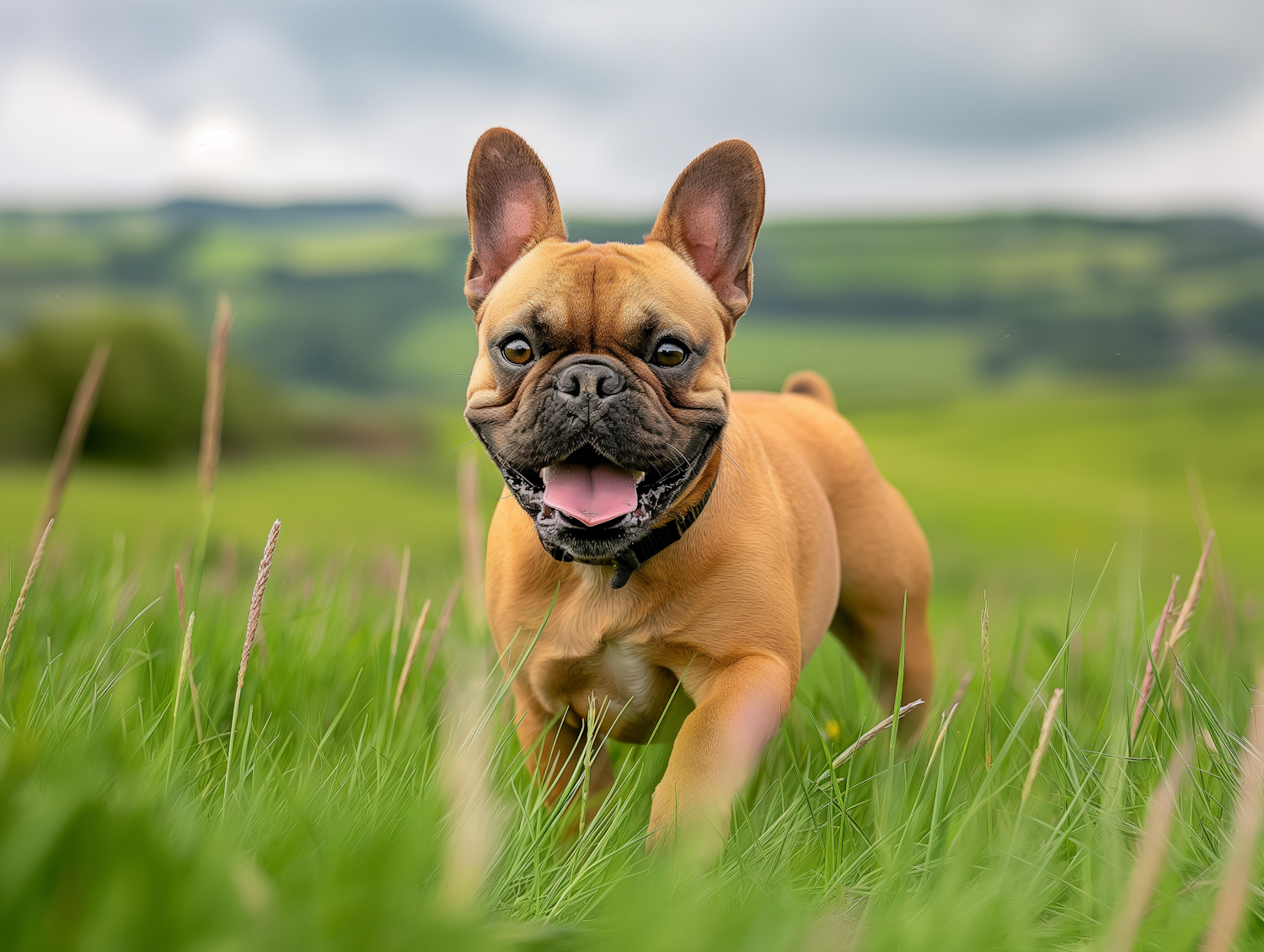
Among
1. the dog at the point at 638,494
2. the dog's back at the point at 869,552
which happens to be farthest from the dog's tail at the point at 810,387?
the dog at the point at 638,494

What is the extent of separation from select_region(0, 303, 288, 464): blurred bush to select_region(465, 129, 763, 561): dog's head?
11732 millimetres

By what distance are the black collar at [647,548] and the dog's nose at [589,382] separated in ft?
1.51

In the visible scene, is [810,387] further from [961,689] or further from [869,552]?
[961,689]

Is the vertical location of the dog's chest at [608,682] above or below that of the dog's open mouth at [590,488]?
below

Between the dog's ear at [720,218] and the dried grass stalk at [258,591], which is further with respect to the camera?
the dog's ear at [720,218]

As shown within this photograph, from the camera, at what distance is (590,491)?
2828 millimetres

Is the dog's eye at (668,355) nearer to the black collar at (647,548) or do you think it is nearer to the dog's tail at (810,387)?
the black collar at (647,548)

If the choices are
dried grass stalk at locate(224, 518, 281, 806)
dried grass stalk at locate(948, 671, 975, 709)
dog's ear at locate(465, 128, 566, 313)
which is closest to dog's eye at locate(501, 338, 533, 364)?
dog's ear at locate(465, 128, 566, 313)

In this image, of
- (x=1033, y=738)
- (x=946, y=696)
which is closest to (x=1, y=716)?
(x=1033, y=738)

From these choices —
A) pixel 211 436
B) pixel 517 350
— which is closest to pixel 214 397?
pixel 211 436

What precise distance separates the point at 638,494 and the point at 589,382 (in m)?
0.36

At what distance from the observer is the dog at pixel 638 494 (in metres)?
2.71

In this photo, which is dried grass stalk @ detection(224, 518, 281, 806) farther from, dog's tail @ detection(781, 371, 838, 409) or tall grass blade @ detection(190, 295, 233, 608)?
dog's tail @ detection(781, 371, 838, 409)

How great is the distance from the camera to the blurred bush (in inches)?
584
